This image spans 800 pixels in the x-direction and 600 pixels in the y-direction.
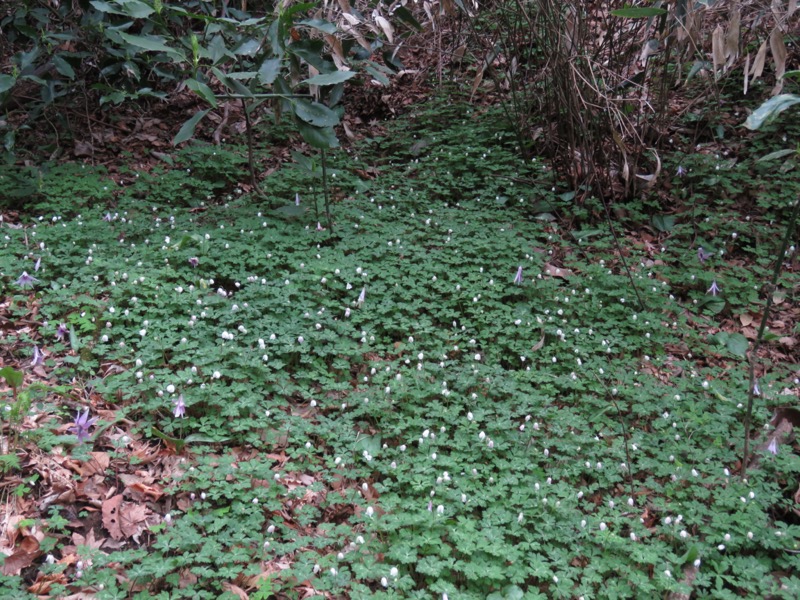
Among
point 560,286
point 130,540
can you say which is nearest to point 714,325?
point 560,286

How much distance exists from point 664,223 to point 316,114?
3.15 meters

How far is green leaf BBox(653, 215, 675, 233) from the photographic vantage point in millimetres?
5695

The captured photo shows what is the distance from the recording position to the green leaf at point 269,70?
461 centimetres

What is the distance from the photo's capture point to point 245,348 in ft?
12.8

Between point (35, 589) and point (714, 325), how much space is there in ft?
14.5

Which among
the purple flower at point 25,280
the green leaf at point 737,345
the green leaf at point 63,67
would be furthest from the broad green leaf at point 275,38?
the green leaf at point 737,345

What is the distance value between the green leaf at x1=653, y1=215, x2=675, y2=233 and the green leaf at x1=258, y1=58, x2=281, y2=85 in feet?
11.3

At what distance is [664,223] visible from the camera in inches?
226

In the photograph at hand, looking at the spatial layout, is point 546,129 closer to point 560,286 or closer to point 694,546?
point 560,286

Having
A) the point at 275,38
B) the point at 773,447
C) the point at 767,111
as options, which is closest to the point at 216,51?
the point at 275,38

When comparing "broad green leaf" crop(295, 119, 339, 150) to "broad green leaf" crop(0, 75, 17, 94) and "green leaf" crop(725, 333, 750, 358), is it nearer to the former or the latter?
"broad green leaf" crop(0, 75, 17, 94)

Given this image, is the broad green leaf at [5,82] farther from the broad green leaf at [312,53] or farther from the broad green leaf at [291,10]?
the broad green leaf at [291,10]

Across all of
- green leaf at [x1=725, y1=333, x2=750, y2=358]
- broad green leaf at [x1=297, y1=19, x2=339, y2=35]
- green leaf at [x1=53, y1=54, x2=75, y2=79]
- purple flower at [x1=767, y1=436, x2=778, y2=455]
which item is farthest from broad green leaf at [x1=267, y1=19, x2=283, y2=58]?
purple flower at [x1=767, y1=436, x2=778, y2=455]

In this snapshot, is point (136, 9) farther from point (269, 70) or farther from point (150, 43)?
point (269, 70)
